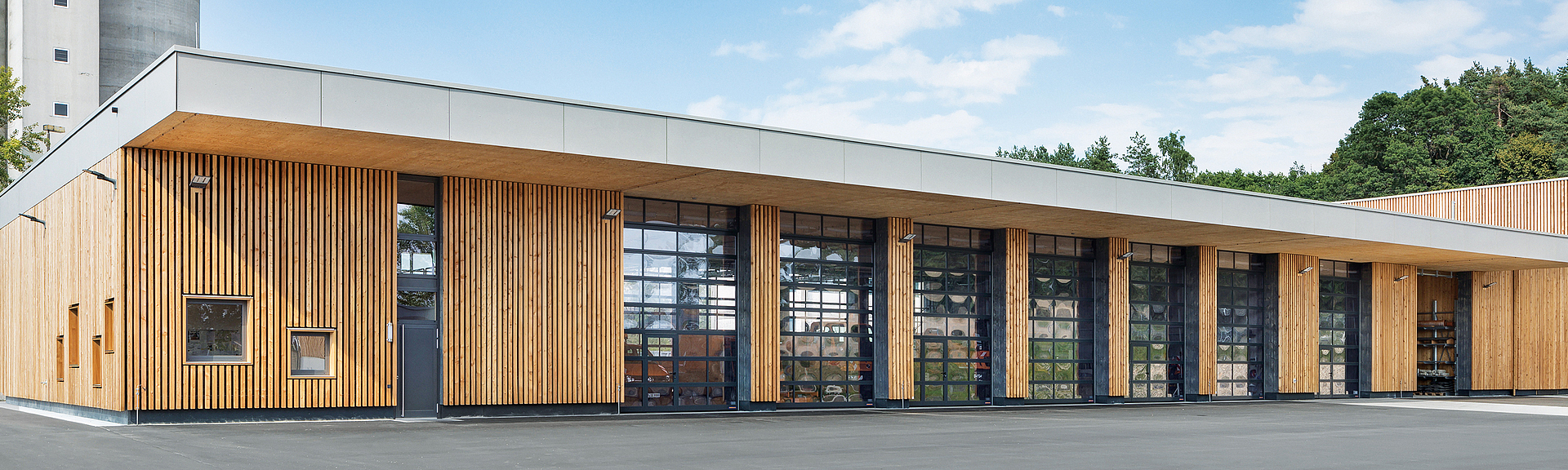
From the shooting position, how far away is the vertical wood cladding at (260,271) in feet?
Result: 51.4

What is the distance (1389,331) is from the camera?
1231 inches

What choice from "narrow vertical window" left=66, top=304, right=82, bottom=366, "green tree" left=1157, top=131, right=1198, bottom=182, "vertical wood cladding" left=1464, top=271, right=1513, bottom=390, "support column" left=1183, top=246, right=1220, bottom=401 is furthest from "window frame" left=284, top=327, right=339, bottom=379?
"green tree" left=1157, top=131, right=1198, bottom=182

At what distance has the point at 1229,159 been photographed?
74.0 metres

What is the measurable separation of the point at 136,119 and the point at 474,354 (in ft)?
18.5

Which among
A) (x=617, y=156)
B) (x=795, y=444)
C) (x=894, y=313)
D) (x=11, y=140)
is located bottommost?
(x=795, y=444)

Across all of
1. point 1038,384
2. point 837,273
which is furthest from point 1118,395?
point 837,273

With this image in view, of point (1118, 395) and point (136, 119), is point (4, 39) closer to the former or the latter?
point (136, 119)

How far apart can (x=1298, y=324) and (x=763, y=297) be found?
49.3 feet

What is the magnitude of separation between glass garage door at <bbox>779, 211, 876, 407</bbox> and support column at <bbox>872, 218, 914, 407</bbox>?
0.71ft

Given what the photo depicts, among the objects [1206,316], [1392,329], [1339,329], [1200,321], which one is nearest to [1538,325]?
[1392,329]

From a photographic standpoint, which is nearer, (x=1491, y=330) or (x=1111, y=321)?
(x=1111, y=321)

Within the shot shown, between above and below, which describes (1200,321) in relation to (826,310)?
below

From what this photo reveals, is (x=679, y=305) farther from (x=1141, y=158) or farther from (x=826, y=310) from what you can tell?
(x=1141, y=158)

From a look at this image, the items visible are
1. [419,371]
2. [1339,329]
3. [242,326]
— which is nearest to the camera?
[242,326]
